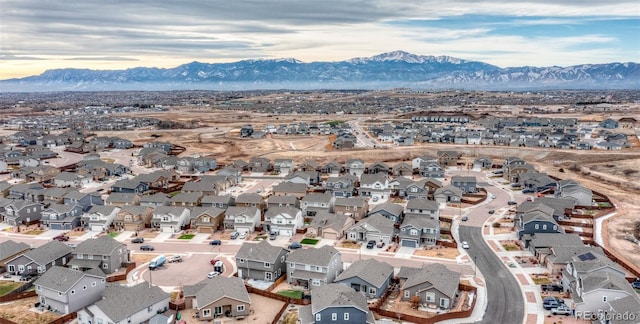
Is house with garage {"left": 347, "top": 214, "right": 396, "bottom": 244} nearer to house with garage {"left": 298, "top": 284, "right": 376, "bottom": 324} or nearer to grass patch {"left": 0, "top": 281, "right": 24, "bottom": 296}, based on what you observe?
house with garage {"left": 298, "top": 284, "right": 376, "bottom": 324}

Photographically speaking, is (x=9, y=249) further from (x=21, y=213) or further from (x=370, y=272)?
(x=370, y=272)

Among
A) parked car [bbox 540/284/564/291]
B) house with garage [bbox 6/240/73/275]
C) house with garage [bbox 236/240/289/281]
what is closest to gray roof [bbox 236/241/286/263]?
house with garage [bbox 236/240/289/281]

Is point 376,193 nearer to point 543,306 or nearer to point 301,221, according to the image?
point 301,221

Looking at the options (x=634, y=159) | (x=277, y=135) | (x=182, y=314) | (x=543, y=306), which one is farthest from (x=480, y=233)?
(x=277, y=135)

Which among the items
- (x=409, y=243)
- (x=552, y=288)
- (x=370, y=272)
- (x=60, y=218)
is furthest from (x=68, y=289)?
(x=552, y=288)

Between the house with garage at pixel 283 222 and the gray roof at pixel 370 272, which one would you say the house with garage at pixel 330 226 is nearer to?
the house with garage at pixel 283 222
